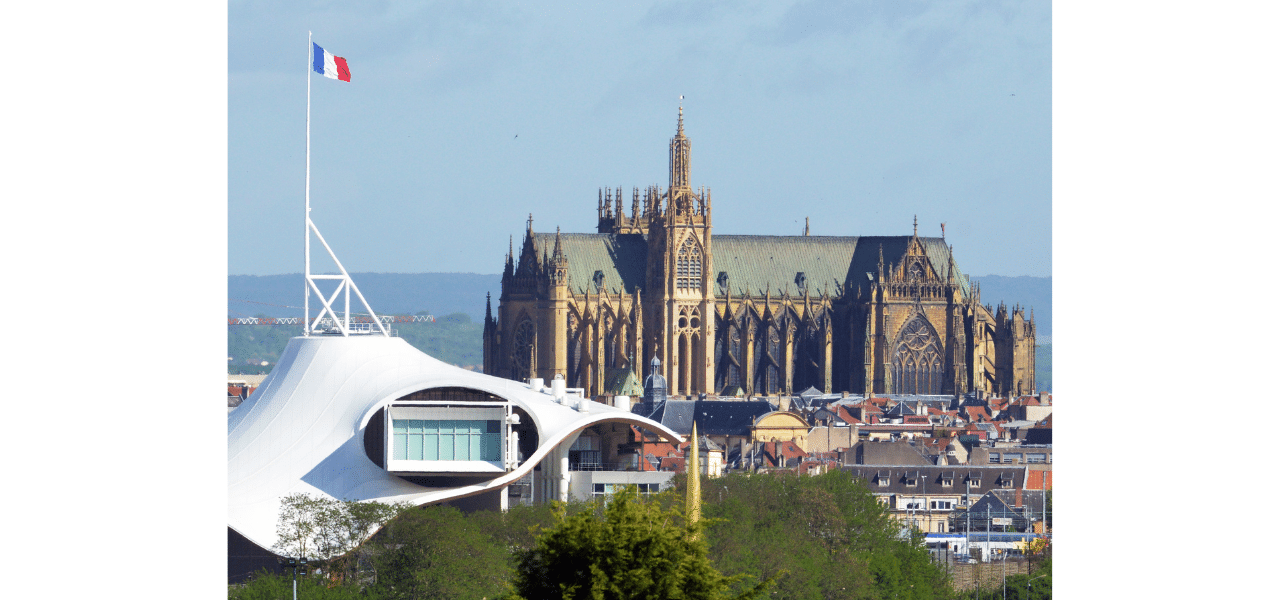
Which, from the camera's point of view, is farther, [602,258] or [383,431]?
[602,258]

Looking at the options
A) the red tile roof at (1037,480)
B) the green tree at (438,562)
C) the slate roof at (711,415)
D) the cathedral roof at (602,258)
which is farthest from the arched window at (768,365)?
the green tree at (438,562)

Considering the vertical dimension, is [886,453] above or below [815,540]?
below

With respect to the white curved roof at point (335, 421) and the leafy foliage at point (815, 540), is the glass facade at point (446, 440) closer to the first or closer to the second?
the white curved roof at point (335, 421)

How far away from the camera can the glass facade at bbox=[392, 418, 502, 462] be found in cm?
7681

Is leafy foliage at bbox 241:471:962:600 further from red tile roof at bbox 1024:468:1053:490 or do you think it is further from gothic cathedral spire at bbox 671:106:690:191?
gothic cathedral spire at bbox 671:106:690:191

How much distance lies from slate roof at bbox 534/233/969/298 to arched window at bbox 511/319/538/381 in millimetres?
4663

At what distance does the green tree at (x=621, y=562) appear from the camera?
36.5 meters

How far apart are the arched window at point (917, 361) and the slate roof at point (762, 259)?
5.68 metres

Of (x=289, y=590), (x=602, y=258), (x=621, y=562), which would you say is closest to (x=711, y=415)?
(x=602, y=258)

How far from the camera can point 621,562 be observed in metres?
36.6

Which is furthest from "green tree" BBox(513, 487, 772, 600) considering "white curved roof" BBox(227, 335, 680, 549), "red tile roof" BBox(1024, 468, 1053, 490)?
"red tile roof" BBox(1024, 468, 1053, 490)

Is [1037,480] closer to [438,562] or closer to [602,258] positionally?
[602,258]

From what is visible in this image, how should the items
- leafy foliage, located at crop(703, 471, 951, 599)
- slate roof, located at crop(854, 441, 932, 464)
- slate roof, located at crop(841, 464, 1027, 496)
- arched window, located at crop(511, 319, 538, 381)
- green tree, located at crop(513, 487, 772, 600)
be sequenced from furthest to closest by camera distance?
1. arched window, located at crop(511, 319, 538, 381)
2. slate roof, located at crop(854, 441, 932, 464)
3. slate roof, located at crop(841, 464, 1027, 496)
4. leafy foliage, located at crop(703, 471, 951, 599)
5. green tree, located at crop(513, 487, 772, 600)

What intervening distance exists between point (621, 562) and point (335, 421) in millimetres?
43167
